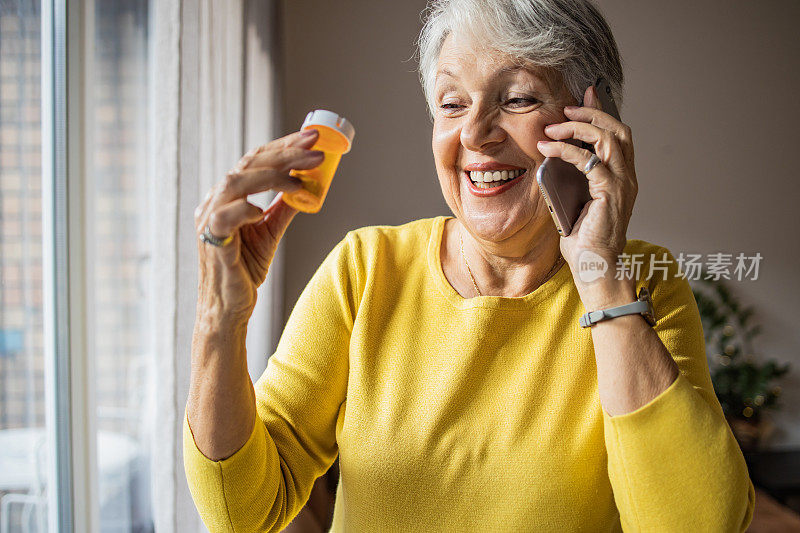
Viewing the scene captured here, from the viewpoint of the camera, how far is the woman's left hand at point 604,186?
0.93 metres

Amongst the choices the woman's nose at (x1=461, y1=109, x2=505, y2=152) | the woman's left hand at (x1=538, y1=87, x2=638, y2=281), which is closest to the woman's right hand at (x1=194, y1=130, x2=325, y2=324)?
the woman's nose at (x1=461, y1=109, x2=505, y2=152)

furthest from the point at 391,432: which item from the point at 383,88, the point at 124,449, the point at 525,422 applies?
the point at 383,88

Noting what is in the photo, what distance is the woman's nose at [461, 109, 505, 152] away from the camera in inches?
39.5

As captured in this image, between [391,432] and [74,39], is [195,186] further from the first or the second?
[391,432]

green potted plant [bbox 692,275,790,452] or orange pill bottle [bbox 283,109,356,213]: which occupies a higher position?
orange pill bottle [bbox 283,109,356,213]

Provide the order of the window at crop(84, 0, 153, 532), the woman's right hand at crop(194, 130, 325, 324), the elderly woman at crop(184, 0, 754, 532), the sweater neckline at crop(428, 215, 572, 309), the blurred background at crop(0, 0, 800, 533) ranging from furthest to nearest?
the window at crop(84, 0, 153, 532) < the blurred background at crop(0, 0, 800, 533) < the sweater neckline at crop(428, 215, 572, 309) < the elderly woman at crop(184, 0, 754, 532) < the woman's right hand at crop(194, 130, 325, 324)

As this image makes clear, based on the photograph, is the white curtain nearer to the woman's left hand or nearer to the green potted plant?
the woman's left hand

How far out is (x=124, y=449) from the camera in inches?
65.4

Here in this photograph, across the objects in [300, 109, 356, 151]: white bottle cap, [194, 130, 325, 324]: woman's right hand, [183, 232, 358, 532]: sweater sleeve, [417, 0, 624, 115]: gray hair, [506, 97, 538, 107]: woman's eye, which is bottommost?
[183, 232, 358, 532]: sweater sleeve

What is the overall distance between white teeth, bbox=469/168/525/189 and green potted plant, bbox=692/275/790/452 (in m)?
2.81

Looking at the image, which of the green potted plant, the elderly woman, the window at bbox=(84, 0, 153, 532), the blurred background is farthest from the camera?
the green potted plant

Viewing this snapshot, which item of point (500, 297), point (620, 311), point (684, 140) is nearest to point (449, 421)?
point (500, 297)

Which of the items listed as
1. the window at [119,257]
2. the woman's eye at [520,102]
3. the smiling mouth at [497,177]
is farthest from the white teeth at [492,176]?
the window at [119,257]

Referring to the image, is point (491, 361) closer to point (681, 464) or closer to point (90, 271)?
point (681, 464)
